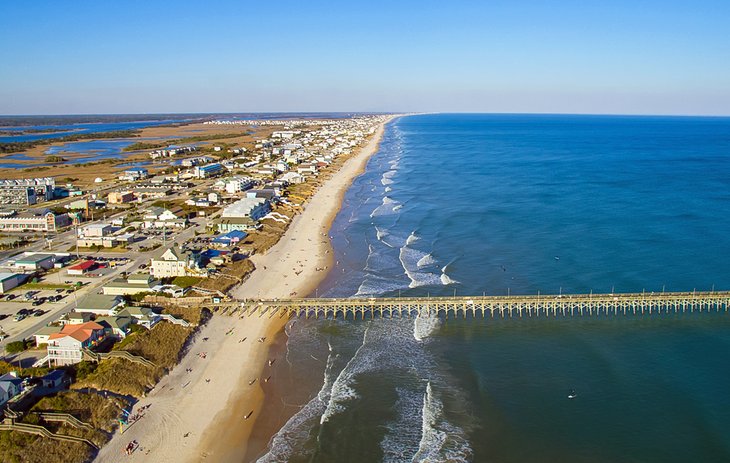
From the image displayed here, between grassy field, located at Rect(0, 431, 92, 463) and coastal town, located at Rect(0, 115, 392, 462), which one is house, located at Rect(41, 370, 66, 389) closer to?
coastal town, located at Rect(0, 115, 392, 462)

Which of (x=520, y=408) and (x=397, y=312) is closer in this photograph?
(x=520, y=408)

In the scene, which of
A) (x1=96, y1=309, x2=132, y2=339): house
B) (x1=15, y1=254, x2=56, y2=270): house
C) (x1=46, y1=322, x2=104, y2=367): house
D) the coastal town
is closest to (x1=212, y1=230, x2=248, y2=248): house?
the coastal town

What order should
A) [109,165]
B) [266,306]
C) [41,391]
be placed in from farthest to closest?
[109,165] < [266,306] < [41,391]

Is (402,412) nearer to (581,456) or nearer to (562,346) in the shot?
(581,456)

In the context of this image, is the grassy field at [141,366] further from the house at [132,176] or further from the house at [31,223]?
the house at [132,176]

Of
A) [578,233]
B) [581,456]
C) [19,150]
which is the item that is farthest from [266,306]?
[19,150]

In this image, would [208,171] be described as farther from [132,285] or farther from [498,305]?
[498,305]
